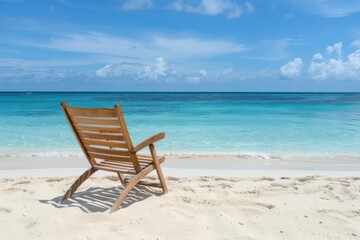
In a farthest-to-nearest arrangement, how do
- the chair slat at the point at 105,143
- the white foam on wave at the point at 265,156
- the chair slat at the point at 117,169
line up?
the white foam on wave at the point at 265,156 < the chair slat at the point at 117,169 < the chair slat at the point at 105,143

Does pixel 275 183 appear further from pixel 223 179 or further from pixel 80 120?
pixel 80 120

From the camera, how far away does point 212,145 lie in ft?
29.0

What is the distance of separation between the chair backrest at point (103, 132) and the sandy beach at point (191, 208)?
503 mm

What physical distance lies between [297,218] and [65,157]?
17.0ft

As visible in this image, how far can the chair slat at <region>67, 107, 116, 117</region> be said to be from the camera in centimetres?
326

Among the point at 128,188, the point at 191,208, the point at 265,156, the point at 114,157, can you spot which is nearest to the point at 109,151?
the point at 114,157

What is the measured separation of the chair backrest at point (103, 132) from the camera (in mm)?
3334

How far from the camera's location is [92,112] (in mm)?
3395

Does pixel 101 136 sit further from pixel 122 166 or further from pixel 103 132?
pixel 122 166

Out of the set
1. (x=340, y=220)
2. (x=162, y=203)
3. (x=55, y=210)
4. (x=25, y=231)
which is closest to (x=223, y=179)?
(x=162, y=203)

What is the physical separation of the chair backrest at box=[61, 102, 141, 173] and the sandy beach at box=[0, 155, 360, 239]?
0.50 m

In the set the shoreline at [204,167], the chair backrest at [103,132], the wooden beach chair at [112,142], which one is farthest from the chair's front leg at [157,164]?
the shoreline at [204,167]

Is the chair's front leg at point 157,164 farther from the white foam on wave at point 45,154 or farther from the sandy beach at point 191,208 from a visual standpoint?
the white foam on wave at point 45,154

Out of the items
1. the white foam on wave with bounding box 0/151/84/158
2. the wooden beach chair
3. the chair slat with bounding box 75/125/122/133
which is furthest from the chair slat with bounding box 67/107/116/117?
the white foam on wave with bounding box 0/151/84/158
